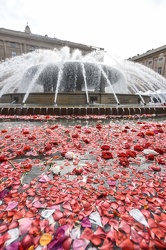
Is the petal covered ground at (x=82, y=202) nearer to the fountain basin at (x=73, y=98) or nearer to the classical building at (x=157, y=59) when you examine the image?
the fountain basin at (x=73, y=98)

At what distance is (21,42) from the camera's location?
41375mm

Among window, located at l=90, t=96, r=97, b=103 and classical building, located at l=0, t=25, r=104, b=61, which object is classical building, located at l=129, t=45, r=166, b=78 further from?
window, located at l=90, t=96, r=97, b=103

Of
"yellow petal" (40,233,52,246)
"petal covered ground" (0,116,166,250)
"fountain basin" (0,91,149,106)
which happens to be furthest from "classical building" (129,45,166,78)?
"yellow petal" (40,233,52,246)

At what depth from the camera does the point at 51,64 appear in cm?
1016

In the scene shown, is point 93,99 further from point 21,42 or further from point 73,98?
point 21,42

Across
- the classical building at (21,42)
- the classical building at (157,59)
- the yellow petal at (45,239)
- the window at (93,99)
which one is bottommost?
the yellow petal at (45,239)

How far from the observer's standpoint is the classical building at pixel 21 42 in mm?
39578

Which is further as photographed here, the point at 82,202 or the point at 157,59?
the point at 157,59

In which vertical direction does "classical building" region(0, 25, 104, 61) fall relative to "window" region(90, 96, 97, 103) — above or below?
above

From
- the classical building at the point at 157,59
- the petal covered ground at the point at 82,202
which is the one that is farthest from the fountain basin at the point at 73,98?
the classical building at the point at 157,59

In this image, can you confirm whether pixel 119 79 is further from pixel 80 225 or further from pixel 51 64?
pixel 80 225

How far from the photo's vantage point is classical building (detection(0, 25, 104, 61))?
39.6 metres

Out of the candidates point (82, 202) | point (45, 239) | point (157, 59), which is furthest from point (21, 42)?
point (45, 239)

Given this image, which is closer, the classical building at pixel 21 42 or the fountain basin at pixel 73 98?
the fountain basin at pixel 73 98
